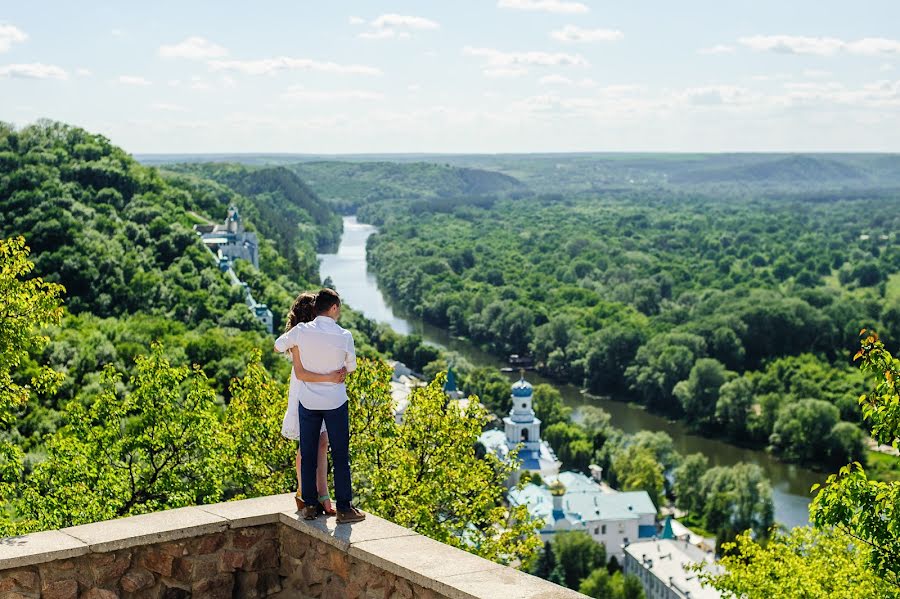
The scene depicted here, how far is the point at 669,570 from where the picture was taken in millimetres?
36156

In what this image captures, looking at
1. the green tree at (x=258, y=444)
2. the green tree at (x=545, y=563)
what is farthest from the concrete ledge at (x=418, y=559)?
the green tree at (x=545, y=563)

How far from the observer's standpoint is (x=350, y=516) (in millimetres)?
6711

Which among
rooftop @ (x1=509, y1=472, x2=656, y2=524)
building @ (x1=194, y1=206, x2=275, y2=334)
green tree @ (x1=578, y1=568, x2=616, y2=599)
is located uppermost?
building @ (x1=194, y1=206, x2=275, y2=334)

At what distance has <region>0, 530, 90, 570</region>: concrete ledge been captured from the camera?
5941mm

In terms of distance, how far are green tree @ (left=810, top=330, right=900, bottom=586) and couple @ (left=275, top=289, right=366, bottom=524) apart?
4268mm

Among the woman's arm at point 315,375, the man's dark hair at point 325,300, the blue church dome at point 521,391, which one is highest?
the man's dark hair at point 325,300

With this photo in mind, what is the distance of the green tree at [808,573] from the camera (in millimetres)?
12495

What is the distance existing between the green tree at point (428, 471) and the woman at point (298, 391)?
4.97 meters

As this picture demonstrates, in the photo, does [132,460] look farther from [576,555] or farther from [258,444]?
[576,555]

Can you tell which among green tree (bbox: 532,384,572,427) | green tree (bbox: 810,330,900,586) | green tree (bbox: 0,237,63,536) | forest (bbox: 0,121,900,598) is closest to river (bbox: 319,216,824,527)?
forest (bbox: 0,121,900,598)

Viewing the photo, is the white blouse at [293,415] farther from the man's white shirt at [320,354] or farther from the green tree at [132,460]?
the green tree at [132,460]

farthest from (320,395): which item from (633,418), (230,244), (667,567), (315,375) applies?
(230,244)

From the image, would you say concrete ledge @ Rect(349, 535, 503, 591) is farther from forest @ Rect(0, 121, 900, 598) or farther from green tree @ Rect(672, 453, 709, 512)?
green tree @ Rect(672, 453, 709, 512)

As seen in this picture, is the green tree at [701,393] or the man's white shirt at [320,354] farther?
the green tree at [701,393]
